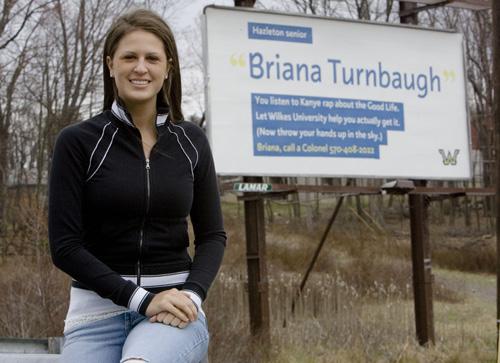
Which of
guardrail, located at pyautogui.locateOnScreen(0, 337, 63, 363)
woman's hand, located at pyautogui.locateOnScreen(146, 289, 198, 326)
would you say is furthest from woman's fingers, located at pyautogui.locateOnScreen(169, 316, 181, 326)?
guardrail, located at pyautogui.locateOnScreen(0, 337, 63, 363)

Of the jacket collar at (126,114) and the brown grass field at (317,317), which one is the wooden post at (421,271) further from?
the jacket collar at (126,114)

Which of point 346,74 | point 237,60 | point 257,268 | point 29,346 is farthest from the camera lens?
point 346,74

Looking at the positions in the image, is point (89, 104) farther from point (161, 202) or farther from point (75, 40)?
point (161, 202)

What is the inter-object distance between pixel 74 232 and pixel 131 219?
165 mm

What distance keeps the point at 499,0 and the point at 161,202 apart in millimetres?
3682

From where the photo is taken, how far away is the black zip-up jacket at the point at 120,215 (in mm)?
2326

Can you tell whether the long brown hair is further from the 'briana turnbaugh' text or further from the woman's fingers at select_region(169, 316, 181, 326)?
the 'briana turnbaugh' text

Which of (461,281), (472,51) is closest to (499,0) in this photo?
(461,281)

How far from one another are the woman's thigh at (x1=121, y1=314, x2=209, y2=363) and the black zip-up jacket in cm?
8

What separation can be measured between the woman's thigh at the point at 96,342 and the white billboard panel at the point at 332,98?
407 cm

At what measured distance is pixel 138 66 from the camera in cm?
244

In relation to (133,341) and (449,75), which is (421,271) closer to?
(449,75)

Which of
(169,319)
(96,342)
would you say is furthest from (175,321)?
(96,342)

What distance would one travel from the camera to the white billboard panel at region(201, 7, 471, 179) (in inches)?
255
